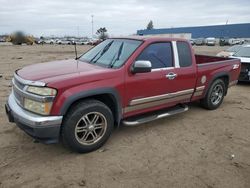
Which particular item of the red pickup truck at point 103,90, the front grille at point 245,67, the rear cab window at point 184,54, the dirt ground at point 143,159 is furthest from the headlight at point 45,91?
the front grille at point 245,67

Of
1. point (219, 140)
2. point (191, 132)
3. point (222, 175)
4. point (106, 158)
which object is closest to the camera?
point (222, 175)

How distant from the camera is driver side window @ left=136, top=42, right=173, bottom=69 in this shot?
4816 millimetres

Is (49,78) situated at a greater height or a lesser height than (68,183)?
greater

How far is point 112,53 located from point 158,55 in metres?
0.87

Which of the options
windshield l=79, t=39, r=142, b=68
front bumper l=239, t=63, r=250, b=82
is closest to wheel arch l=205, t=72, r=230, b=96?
windshield l=79, t=39, r=142, b=68

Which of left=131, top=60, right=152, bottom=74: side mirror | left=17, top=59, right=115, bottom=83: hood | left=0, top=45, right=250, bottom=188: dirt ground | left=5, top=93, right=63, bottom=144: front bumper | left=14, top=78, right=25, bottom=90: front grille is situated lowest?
left=0, top=45, right=250, bottom=188: dirt ground

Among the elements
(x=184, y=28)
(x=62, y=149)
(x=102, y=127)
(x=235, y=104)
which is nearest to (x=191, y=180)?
(x=102, y=127)

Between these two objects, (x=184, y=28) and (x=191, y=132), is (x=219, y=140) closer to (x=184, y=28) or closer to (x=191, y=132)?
(x=191, y=132)

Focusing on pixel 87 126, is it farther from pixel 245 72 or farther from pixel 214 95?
pixel 245 72

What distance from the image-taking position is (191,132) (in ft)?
17.0

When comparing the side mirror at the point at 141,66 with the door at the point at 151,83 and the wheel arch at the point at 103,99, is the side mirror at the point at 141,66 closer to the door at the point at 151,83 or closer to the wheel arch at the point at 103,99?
the door at the point at 151,83

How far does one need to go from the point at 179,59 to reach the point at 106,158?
2.52m

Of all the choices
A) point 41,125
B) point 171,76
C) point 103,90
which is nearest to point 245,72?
point 171,76

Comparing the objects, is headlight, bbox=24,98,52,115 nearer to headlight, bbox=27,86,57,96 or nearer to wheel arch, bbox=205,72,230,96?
headlight, bbox=27,86,57,96
